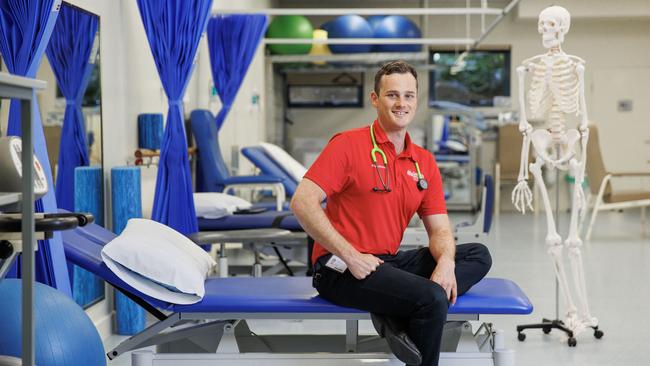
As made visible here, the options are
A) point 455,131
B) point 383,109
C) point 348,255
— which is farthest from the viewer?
point 455,131

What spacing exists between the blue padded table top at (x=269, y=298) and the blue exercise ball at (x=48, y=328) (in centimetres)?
27

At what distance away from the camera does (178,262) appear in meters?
3.17

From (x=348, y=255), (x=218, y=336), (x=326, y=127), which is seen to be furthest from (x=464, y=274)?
(x=326, y=127)

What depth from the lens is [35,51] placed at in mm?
3297

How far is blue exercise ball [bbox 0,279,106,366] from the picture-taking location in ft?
9.07

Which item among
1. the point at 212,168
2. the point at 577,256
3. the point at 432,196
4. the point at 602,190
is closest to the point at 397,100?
the point at 432,196

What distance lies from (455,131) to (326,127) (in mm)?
2080

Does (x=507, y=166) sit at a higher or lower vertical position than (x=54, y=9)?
lower

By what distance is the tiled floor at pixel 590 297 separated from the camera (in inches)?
173

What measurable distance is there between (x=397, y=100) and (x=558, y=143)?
172 centimetres

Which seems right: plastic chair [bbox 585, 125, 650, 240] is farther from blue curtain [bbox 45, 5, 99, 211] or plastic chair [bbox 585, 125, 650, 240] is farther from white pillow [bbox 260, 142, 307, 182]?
blue curtain [bbox 45, 5, 99, 211]

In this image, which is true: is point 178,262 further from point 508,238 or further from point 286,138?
point 286,138

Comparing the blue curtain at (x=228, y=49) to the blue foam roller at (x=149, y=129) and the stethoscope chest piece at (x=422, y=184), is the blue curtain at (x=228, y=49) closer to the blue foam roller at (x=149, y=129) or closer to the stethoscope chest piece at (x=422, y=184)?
the blue foam roller at (x=149, y=129)

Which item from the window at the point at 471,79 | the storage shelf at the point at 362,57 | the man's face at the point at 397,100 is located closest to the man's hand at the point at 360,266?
the man's face at the point at 397,100
